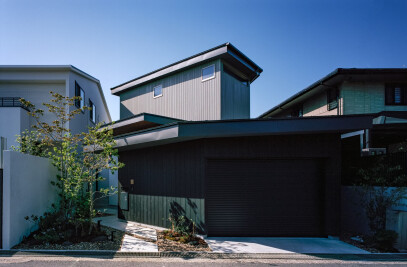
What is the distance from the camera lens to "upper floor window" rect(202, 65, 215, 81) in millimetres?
10177

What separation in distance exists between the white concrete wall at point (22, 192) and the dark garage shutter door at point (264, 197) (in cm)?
508

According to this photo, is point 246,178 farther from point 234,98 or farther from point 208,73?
point 208,73

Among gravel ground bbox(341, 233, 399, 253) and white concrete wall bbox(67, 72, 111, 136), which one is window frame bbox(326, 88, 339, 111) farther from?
white concrete wall bbox(67, 72, 111, 136)

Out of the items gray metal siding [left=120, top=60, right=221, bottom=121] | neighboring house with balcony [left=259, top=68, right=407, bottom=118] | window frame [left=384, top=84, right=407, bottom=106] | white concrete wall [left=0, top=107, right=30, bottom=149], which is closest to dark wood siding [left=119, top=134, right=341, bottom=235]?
gray metal siding [left=120, top=60, right=221, bottom=121]

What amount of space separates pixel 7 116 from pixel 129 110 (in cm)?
568

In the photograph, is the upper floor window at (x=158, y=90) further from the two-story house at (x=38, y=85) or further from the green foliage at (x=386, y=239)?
the green foliage at (x=386, y=239)

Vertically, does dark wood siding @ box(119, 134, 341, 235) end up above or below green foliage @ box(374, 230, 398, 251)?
above

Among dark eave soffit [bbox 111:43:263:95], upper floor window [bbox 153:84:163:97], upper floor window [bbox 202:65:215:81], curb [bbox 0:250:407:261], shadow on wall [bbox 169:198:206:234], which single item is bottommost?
curb [bbox 0:250:407:261]

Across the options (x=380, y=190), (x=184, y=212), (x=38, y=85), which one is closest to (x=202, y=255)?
(x=184, y=212)

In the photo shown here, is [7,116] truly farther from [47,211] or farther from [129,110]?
[47,211]

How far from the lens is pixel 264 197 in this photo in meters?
7.48

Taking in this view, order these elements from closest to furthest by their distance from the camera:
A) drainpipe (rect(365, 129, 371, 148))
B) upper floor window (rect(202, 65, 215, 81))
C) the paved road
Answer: the paved road → drainpipe (rect(365, 129, 371, 148)) → upper floor window (rect(202, 65, 215, 81))

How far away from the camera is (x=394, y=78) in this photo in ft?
38.3

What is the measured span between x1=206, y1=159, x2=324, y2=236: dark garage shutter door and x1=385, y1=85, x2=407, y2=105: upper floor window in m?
7.86
